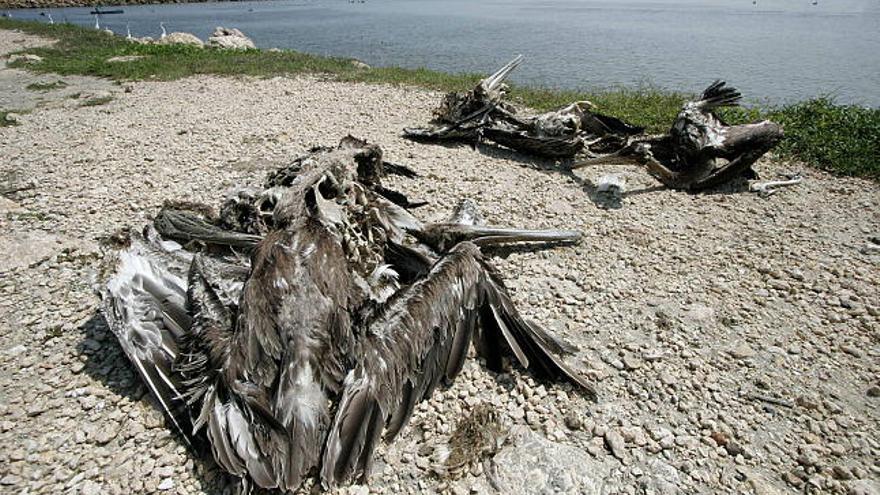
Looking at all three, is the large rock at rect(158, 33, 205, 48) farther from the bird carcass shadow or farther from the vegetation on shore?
the bird carcass shadow

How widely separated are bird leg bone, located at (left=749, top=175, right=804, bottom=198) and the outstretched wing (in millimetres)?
5418

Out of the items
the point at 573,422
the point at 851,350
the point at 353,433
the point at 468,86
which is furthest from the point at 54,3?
the point at 851,350

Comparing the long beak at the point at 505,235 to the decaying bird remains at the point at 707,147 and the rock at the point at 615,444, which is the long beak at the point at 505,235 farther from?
the rock at the point at 615,444

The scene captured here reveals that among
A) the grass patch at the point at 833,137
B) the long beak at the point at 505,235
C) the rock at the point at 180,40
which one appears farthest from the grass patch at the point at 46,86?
the grass patch at the point at 833,137

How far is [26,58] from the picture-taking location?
Result: 749 inches

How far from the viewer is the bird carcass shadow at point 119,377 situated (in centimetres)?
336

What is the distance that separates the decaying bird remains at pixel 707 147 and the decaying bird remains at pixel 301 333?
15.6 feet

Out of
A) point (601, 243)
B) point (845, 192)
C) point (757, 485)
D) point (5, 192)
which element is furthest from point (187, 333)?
point (845, 192)

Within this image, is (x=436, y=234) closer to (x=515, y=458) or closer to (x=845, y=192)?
(x=515, y=458)

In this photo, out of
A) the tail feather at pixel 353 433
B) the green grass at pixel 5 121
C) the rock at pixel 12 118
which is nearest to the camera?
the tail feather at pixel 353 433

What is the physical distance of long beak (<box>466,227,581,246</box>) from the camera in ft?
19.4

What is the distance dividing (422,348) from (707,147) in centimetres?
642

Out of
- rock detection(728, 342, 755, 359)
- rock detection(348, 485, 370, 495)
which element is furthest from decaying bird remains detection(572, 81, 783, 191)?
rock detection(348, 485, 370, 495)

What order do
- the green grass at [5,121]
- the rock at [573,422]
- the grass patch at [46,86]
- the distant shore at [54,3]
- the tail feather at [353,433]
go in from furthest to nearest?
1. the distant shore at [54,3]
2. the grass patch at [46,86]
3. the green grass at [5,121]
4. the rock at [573,422]
5. the tail feather at [353,433]
